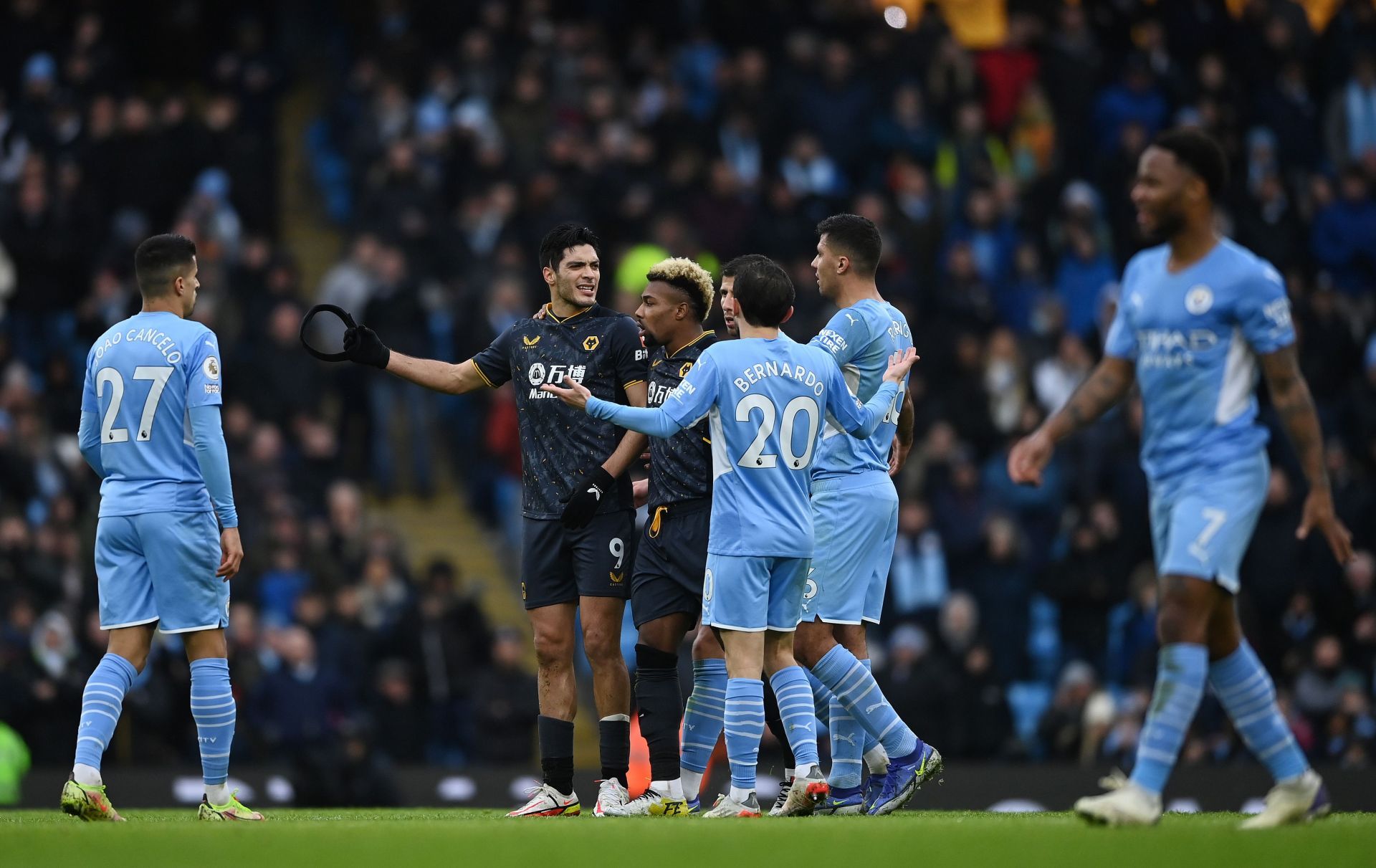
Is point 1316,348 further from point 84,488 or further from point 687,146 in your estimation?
point 84,488

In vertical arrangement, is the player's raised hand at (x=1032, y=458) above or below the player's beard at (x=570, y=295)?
below

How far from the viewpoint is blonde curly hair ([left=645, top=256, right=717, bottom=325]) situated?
9203 millimetres

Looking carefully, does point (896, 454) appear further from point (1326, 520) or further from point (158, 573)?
point (158, 573)

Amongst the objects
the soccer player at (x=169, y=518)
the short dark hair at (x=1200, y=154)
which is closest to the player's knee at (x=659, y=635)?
the soccer player at (x=169, y=518)

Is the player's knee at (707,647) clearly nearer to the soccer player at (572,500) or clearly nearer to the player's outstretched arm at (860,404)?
the soccer player at (572,500)

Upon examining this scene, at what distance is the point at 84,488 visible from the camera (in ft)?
52.4

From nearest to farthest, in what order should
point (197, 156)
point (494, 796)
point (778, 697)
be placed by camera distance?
1. point (778, 697)
2. point (494, 796)
3. point (197, 156)

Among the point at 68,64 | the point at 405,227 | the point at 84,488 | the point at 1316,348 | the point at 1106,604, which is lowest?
the point at 1106,604

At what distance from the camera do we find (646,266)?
1769 centimetres

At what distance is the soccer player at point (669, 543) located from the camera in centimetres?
887

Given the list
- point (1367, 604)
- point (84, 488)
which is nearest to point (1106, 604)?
point (1367, 604)

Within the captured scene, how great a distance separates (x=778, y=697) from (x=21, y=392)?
33.9 feet

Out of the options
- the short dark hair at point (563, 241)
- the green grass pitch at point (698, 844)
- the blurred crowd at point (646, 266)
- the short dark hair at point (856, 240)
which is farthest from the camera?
the blurred crowd at point (646, 266)

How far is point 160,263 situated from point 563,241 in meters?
2.06
